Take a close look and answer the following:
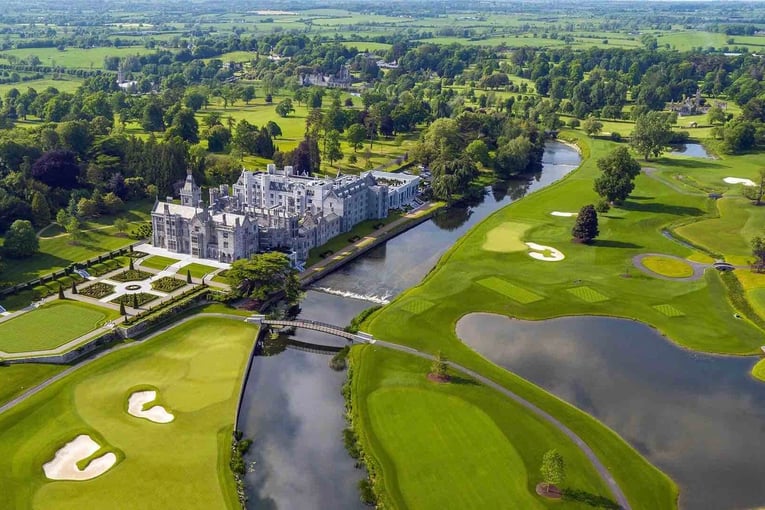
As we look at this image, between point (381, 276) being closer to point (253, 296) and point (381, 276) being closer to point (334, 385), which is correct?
point (253, 296)

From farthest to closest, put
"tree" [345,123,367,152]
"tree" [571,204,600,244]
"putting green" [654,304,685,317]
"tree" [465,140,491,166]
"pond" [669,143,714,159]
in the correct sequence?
"pond" [669,143,714,159] → "tree" [345,123,367,152] → "tree" [465,140,491,166] → "tree" [571,204,600,244] → "putting green" [654,304,685,317]

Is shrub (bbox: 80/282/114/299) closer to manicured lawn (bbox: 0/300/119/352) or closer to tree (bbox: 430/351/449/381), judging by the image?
manicured lawn (bbox: 0/300/119/352)

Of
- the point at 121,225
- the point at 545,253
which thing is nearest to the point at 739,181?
the point at 545,253

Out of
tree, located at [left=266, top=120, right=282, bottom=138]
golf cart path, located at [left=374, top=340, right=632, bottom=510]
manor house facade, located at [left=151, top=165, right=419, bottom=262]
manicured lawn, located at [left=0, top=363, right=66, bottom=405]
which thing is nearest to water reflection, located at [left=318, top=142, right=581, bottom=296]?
manor house facade, located at [left=151, top=165, right=419, bottom=262]

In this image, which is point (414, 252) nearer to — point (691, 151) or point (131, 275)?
point (131, 275)

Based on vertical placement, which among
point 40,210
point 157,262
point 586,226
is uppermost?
point 40,210

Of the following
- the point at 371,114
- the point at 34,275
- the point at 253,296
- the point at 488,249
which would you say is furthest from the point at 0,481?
the point at 371,114
